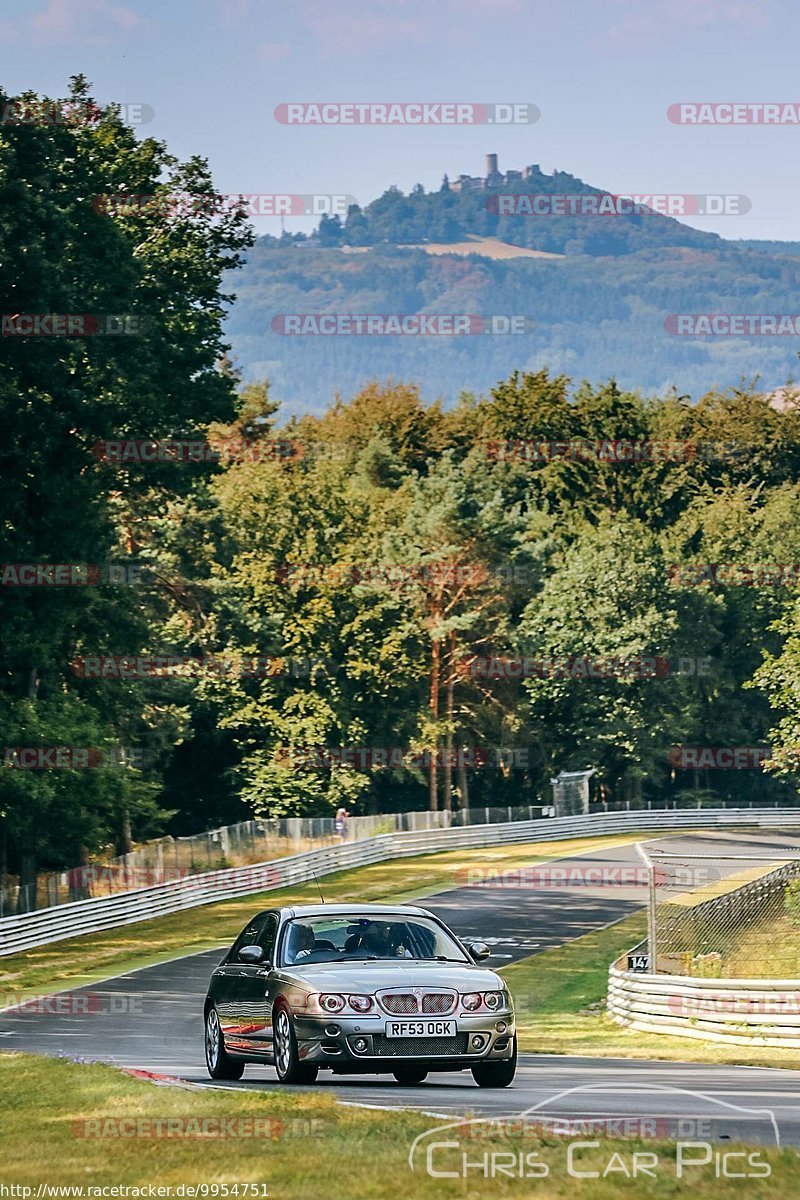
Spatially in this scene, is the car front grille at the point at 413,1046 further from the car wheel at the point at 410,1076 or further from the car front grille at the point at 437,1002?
the car wheel at the point at 410,1076

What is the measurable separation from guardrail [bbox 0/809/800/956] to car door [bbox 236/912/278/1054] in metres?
25.2

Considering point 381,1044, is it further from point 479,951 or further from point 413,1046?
point 479,951

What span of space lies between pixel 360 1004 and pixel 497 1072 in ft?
4.82

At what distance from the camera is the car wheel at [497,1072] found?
1520 centimetres

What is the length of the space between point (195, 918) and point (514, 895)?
9810 millimetres

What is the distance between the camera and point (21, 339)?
4209 cm

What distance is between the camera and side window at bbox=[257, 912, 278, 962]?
16.0 meters

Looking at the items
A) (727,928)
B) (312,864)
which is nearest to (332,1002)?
(727,928)

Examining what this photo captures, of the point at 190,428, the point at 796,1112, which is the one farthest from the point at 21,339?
the point at 796,1112

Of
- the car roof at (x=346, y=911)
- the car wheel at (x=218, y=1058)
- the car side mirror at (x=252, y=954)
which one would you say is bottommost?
the car wheel at (x=218, y=1058)

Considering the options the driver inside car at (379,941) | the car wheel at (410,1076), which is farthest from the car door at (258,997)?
the car wheel at (410,1076)

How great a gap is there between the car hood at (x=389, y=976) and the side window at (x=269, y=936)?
20.0 inches

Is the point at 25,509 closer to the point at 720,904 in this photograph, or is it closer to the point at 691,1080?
the point at 720,904

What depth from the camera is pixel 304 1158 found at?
1091 centimetres
